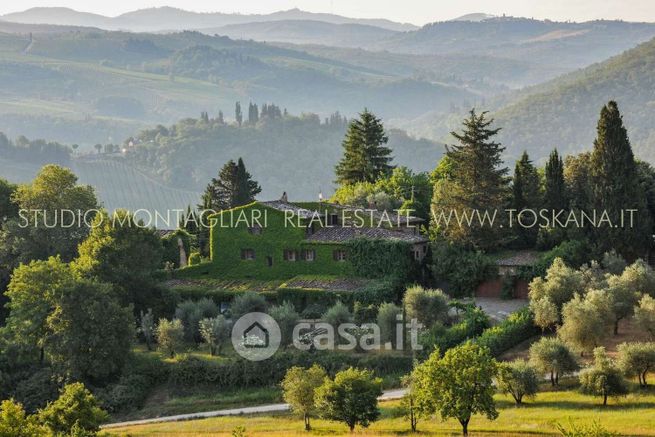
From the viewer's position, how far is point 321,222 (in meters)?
65.8

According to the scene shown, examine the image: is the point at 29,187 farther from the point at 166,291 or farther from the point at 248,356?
the point at 248,356

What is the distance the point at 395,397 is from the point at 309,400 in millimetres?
5252

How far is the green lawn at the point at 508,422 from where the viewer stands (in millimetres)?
37906

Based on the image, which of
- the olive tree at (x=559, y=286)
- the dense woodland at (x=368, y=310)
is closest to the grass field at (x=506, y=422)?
the dense woodland at (x=368, y=310)

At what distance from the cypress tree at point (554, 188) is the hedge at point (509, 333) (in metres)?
12.1

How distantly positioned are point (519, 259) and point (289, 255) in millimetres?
13915

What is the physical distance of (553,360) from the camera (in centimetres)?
4441

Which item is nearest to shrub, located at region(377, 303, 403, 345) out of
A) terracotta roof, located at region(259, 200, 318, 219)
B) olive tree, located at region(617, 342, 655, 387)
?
terracotta roof, located at region(259, 200, 318, 219)

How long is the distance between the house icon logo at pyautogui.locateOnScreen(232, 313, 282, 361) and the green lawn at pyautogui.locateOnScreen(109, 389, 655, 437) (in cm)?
756

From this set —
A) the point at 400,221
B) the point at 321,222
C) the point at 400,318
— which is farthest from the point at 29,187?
the point at 400,318

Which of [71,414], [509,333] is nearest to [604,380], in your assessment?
[509,333]

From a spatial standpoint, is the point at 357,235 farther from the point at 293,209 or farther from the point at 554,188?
the point at 554,188

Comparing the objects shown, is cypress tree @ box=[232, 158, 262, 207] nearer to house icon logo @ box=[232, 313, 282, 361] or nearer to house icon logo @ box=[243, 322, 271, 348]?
house icon logo @ box=[232, 313, 282, 361]

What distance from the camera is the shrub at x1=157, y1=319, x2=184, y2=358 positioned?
55.3 m
